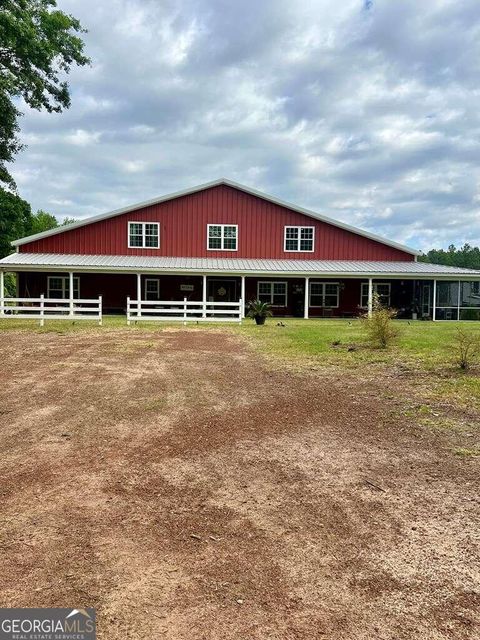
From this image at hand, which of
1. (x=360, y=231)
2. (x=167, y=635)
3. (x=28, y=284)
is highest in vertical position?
(x=360, y=231)

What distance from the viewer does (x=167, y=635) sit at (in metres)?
2.36

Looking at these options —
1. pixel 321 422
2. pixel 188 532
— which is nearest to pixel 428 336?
pixel 321 422

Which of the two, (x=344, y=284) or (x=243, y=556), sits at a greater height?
(x=344, y=284)

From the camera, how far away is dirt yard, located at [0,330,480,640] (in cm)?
254

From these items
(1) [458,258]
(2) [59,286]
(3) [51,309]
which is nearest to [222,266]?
(3) [51,309]

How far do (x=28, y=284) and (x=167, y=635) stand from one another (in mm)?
27754

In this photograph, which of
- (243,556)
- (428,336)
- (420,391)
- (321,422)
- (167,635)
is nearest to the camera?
(167,635)

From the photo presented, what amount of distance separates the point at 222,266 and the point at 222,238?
3359 millimetres

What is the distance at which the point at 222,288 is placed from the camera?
91.0 ft

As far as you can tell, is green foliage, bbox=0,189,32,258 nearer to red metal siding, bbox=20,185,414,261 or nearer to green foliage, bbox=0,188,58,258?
green foliage, bbox=0,188,58,258

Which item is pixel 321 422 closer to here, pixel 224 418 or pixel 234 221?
pixel 224 418

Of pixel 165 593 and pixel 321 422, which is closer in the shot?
pixel 165 593

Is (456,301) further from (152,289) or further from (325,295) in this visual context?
(152,289)

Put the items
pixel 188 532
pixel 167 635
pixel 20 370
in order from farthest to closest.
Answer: pixel 20 370 → pixel 188 532 → pixel 167 635
